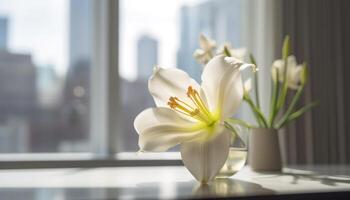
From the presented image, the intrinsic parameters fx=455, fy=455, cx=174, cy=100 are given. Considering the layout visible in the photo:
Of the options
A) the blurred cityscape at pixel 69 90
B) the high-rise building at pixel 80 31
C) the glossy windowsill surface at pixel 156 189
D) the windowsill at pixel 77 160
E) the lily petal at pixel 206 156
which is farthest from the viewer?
the high-rise building at pixel 80 31

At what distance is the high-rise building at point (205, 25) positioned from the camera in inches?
89.1

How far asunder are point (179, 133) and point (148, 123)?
74 mm

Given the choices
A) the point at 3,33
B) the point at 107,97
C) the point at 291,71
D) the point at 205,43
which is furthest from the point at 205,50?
the point at 3,33

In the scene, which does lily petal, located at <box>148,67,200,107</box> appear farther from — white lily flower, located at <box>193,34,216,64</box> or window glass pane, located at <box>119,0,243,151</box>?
window glass pane, located at <box>119,0,243,151</box>

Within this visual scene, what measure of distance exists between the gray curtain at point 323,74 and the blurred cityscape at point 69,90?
0.47m

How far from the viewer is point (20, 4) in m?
2.12

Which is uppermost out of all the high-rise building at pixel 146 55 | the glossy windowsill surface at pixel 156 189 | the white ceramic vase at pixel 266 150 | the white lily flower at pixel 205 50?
the high-rise building at pixel 146 55

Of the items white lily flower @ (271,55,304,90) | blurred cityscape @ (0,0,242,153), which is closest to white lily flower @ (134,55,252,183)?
white lily flower @ (271,55,304,90)

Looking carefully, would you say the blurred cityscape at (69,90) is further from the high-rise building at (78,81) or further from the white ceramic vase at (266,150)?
the white ceramic vase at (266,150)

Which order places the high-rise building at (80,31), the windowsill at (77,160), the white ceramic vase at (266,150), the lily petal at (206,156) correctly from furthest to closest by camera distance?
the high-rise building at (80,31) → the windowsill at (77,160) → the white ceramic vase at (266,150) → the lily petal at (206,156)

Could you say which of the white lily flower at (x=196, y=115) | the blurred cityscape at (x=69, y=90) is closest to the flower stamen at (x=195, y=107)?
the white lily flower at (x=196, y=115)

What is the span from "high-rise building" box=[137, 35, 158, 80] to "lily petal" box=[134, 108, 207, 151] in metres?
1.21

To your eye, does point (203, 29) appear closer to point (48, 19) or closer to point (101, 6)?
point (101, 6)

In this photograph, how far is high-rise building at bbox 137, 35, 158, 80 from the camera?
7.34 feet
